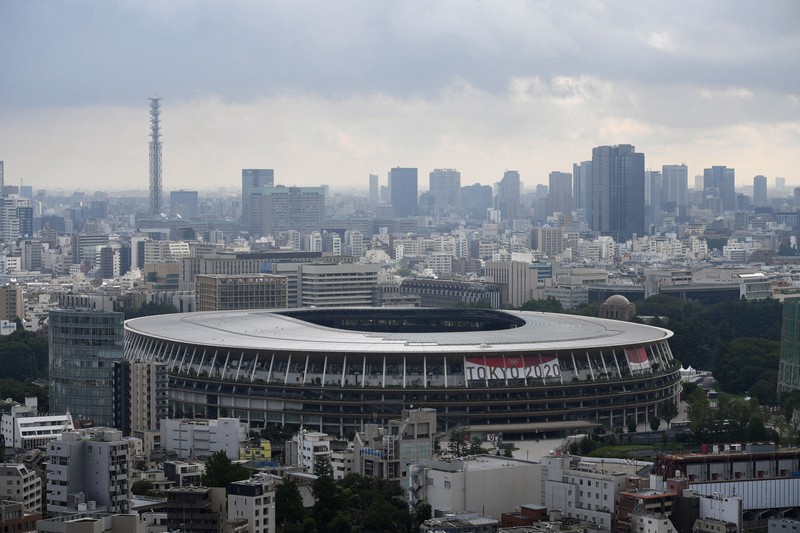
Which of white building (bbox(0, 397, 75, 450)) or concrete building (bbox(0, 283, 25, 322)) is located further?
concrete building (bbox(0, 283, 25, 322))

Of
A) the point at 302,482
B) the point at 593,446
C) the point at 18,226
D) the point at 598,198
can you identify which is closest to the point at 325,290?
the point at 593,446

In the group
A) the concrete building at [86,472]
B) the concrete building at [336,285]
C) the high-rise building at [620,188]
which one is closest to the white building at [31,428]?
the concrete building at [86,472]

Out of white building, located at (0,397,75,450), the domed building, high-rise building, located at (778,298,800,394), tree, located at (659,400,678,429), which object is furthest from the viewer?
the domed building

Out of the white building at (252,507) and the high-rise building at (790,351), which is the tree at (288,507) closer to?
the white building at (252,507)

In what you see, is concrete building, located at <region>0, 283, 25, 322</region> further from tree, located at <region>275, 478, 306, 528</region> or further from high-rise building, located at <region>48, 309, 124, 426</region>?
tree, located at <region>275, 478, 306, 528</region>

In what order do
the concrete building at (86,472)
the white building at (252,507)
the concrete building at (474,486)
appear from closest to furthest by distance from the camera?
the white building at (252,507) → the concrete building at (86,472) → the concrete building at (474,486)

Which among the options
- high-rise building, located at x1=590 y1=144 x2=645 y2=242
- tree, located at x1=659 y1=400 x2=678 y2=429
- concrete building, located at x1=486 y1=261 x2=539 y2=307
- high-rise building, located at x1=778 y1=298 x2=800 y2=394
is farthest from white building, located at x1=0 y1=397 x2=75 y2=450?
high-rise building, located at x1=590 y1=144 x2=645 y2=242
